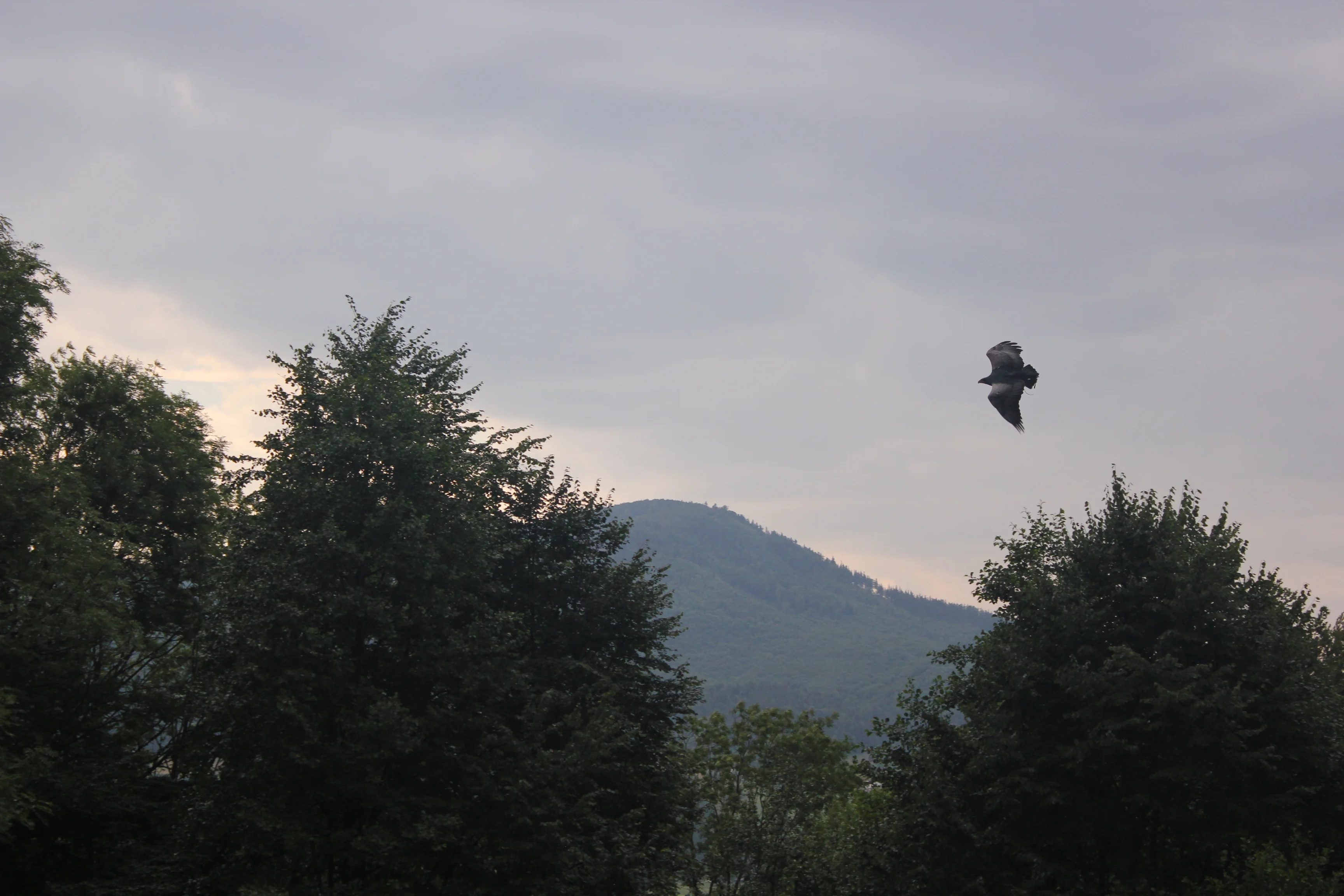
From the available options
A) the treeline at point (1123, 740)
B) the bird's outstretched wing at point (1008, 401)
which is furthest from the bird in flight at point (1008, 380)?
the treeline at point (1123, 740)

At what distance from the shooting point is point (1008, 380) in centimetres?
1977

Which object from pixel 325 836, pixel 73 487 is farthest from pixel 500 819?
pixel 73 487

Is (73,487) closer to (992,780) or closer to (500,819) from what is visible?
(500,819)

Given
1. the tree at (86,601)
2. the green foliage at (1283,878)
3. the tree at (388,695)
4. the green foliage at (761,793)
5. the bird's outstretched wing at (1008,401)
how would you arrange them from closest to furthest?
1. the bird's outstretched wing at (1008,401)
2. the green foliage at (1283,878)
3. the tree at (388,695)
4. the tree at (86,601)
5. the green foliage at (761,793)

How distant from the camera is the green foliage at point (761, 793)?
3772 centimetres

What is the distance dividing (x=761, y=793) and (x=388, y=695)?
29.5 meters

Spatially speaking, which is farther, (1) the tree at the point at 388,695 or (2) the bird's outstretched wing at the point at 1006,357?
(1) the tree at the point at 388,695

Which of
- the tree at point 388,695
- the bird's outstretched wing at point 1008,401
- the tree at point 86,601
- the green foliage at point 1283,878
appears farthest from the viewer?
the tree at point 86,601

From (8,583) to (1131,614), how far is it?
29959 millimetres

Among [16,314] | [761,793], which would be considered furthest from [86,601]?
[761,793]

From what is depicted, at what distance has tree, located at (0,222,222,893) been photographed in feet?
82.1

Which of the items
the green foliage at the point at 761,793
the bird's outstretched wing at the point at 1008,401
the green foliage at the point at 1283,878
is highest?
the bird's outstretched wing at the point at 1008,401

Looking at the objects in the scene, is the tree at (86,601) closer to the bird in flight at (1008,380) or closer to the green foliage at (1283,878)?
the bird in flight at (1008,380)

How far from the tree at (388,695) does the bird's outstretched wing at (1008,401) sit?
1292 cm
